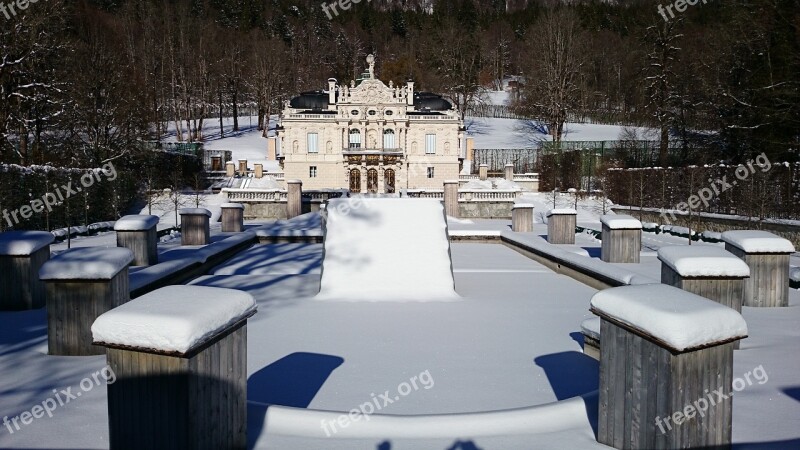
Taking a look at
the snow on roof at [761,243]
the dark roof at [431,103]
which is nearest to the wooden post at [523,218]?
the snow on roof at [761,243]

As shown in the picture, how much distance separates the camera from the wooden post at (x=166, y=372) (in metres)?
3.26

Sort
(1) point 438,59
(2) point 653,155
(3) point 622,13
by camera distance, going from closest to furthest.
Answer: (2) point 653,155
(1) point 438,59
(3) point 622,13

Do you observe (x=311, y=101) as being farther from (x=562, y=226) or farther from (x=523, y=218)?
(x=562, y=226)

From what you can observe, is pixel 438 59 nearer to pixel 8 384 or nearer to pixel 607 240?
pixel 607 240

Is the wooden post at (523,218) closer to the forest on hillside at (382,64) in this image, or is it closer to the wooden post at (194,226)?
the wooden post at (194,226)

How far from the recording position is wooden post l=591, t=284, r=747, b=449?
3371mm

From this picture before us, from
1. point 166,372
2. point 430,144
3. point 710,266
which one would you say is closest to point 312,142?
point 430,144

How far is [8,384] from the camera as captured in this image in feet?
16.9

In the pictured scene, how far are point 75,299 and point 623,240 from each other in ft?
34.3

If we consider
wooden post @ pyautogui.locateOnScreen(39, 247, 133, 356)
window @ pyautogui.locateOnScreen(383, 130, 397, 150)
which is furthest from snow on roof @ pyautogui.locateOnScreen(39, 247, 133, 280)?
window @ pyautogui.locateOnScreen(383, 130, 397, 150)

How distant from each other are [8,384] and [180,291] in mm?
2537

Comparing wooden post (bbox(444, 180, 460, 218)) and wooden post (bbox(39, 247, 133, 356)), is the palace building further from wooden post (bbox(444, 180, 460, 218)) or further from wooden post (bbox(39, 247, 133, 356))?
wooden post (bbox(39, 247, 133, 356))

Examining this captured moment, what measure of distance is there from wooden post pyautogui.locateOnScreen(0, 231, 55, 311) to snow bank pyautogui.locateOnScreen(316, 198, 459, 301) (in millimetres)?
3961

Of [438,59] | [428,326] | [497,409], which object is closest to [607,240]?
[428,326]
